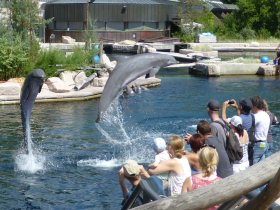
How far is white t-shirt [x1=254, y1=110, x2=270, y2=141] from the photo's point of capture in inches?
355

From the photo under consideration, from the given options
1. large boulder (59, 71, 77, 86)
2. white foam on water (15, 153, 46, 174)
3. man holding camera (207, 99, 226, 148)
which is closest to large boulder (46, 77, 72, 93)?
large boulder (59, 71, 77, 86)

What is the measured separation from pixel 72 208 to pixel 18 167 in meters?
3.06

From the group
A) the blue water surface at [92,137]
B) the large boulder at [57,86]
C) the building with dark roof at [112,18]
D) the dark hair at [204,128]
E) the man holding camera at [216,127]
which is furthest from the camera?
the building with dark roof at [112,18]

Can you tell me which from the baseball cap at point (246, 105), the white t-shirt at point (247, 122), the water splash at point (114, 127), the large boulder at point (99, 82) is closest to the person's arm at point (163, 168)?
the white t-shirt at point (247, 122)

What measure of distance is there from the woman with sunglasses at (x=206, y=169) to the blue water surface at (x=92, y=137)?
445 cm

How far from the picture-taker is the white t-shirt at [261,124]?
9008mm

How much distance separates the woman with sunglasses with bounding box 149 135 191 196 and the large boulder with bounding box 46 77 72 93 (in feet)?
52.5

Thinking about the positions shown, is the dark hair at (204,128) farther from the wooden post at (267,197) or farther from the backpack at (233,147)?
the wooden post at (267,197)

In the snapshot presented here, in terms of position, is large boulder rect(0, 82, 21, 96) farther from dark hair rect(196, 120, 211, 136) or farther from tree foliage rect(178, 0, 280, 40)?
tree foliage rect(178, 0, 280, 40)

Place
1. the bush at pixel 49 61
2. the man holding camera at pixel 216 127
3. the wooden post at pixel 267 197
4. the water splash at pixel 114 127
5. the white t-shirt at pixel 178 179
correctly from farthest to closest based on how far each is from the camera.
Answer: the bush at pixel 49 61 < the water splash at pixel 114 127 < the man holding camera at pixel 216 127 < the white t-shirt at pixel 178 179 < the wooden post at pixel 267 197

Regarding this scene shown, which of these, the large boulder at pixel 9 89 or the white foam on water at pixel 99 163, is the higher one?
the large boulder at pixel 9 89

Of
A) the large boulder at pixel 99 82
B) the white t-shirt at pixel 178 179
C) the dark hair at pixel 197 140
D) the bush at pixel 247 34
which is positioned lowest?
the large boulder at pixel 99 82

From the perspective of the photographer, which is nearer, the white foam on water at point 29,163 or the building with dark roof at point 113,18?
the white foam on water at point 29,163

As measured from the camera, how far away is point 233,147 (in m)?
7.96
